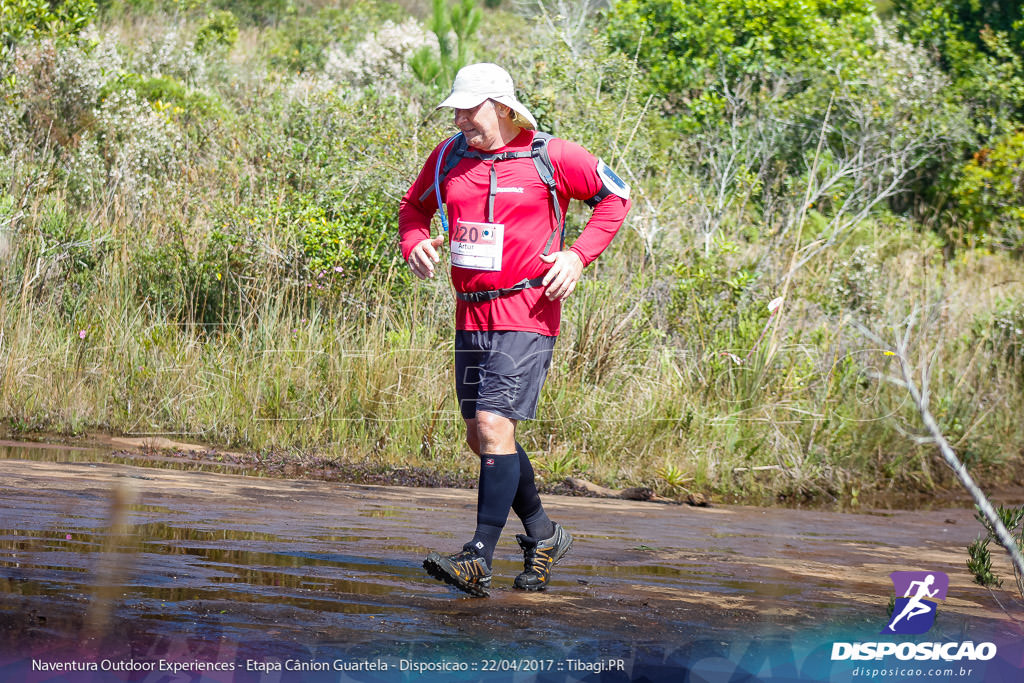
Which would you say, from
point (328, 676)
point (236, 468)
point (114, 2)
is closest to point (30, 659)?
point (328, 676)

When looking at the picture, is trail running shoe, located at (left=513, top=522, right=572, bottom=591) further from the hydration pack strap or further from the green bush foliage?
the green bush foliage

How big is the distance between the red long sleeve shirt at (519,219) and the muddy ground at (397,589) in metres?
1.14

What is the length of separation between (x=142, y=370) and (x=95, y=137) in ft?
16.5

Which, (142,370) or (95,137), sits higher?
(95,137)

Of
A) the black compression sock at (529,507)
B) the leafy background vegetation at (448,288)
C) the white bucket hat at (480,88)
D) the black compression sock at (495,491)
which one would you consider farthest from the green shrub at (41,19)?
the black compression sock at (495,491)

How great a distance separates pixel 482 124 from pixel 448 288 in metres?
5.11

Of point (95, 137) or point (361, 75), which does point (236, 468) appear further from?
point (361, 75)

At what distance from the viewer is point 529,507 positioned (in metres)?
5.39

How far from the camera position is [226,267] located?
11.0 meters

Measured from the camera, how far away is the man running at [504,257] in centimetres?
504

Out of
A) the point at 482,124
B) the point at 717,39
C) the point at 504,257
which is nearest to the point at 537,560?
the point at 504,257

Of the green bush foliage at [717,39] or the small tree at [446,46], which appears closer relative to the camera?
the green bush foliage at [717,39]

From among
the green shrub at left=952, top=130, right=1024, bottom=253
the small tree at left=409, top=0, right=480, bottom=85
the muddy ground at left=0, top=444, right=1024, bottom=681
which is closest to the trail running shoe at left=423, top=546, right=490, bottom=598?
the muddy ground at left=0, top=444, right=1024, bottom=681

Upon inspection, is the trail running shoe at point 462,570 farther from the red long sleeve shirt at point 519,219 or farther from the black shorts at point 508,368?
the red long sleeve shirt at point 519,219
